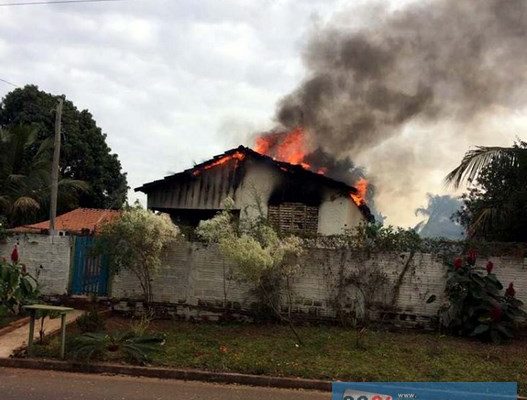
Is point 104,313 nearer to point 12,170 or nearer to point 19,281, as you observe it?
point 19,281

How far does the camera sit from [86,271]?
11.6 meters

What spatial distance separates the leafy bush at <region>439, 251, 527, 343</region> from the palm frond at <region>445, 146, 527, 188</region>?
2.18 metres

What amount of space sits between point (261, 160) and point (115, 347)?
26.2 feet

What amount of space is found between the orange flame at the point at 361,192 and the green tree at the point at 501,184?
388 centimetres

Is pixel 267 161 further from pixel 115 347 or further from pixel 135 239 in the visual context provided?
pixel 115 347

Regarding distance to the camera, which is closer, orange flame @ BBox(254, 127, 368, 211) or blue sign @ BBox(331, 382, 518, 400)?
blue sign @ BBox(331, 382, 518, 400)

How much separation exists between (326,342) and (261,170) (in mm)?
6965

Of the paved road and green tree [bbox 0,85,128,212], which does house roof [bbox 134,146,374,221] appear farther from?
green tree [bbox 0,85,128,212]

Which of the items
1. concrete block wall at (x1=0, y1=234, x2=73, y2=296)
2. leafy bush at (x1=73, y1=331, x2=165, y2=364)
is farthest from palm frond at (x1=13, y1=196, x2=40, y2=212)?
leafy bush at (x1=73, y1=331, x2=165, y2=364)

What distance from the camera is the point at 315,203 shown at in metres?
14.7

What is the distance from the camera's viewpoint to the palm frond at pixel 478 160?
10.9 meters

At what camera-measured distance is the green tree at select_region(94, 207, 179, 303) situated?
10.1 m

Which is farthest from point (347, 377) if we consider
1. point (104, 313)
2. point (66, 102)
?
point (66, 102)

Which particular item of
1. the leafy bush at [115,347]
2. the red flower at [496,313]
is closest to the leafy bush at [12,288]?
the leafy bush at [115,347]
